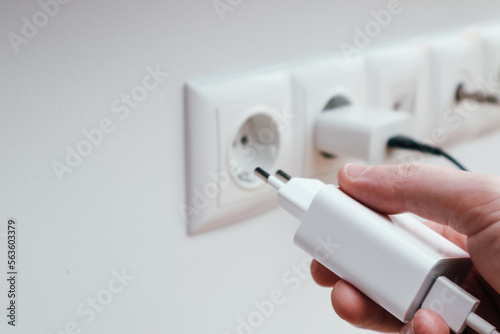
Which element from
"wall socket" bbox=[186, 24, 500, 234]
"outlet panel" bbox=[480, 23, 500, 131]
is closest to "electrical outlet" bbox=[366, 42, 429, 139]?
"wall socket" bbox=[186, 24, 500, 234]

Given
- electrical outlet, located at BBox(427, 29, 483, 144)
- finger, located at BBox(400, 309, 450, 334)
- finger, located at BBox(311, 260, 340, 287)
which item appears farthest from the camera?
electrical outlet, located at BBox(427, 29, 483, 144)

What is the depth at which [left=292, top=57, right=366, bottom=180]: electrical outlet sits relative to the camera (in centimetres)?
38

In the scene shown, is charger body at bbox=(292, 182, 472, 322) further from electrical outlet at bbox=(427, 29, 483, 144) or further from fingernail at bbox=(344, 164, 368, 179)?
electrical outlet at bbox=(427, 29, 483, 144)

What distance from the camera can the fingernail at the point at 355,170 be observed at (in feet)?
0.97

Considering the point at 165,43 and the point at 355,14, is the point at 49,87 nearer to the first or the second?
the point at 165,43

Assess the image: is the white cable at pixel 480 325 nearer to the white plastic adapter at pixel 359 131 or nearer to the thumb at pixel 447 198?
the thumb at pixel 447 198

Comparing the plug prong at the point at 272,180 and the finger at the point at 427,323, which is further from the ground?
the plug prong at the point at 272,180

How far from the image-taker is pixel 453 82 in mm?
503

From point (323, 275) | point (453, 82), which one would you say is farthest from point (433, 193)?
point (453, 82)

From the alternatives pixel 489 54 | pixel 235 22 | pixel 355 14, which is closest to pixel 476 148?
pixel 489 54

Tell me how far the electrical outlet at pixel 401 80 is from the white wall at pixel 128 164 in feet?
0.16

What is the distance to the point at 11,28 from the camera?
0.79 feet

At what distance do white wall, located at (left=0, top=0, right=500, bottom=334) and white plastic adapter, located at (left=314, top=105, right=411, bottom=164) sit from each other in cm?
6

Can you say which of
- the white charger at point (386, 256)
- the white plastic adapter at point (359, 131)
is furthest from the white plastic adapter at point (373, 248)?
the white plastic adapter at point (359, 131)
